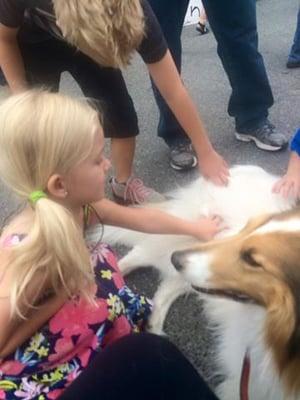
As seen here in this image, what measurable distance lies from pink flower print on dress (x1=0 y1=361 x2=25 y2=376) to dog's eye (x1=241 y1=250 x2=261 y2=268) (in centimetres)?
57

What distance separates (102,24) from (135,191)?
92 cm

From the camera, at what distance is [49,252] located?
1154 mm

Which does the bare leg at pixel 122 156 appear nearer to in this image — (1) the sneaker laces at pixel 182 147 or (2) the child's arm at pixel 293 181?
(1) the sneaker laces at pixel 182 147

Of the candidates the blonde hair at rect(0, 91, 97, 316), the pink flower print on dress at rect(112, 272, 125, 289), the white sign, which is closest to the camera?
the blonde hair at rect(0, 91, 97, 316)

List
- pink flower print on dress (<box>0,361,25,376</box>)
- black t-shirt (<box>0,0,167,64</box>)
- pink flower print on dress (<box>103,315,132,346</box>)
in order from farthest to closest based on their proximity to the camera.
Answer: black t-shirt (<box>0,0,167,64</box>), pink flower print on dress (<box>103,315,132,346</box>), pink flower print on dress (<box>0,361,25,376</box>)

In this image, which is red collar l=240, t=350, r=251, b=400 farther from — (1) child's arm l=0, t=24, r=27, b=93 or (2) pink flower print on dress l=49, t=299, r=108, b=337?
(1) child's arm l=0, t=24, r=27, b=93

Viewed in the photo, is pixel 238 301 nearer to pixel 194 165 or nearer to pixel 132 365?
pixel 132 365

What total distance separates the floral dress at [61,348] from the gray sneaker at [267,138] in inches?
56.2

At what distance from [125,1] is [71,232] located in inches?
28.2

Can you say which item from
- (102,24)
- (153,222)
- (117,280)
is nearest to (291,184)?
(153,222)

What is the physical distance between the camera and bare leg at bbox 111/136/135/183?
7.57 feet

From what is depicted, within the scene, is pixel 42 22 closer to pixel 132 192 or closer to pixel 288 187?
pixel 132 192

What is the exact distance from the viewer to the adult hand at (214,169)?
5.87 feet

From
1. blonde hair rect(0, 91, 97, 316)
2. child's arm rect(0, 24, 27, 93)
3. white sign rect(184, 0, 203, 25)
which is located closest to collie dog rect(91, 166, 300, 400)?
blonde hair rect(0, 91, 97, 316)
